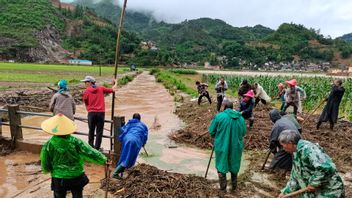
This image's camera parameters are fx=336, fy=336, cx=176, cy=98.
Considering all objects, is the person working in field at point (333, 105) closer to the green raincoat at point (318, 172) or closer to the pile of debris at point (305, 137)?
→ the pile of debris at point (305, 137)

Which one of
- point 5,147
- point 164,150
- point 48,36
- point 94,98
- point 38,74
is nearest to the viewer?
point 94,98

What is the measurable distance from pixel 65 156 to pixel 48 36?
110 metres

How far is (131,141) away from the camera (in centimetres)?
649

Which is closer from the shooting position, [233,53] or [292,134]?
[292,134]

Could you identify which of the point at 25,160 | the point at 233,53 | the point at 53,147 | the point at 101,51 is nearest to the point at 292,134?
the point at 53,147

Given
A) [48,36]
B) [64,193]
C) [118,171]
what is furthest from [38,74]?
[48,36]

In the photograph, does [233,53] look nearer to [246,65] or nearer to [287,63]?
[246,65]

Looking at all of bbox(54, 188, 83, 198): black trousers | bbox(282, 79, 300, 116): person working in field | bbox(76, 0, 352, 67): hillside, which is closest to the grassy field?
bbox(282, 79, 300, 116): person working in field

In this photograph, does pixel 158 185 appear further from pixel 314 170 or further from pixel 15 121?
pixel 15 121

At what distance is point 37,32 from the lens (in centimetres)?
9906

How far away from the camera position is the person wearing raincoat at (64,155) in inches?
171

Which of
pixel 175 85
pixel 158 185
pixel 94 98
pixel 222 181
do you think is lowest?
pixel 175 85

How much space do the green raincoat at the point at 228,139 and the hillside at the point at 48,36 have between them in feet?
279

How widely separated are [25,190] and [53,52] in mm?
99537
